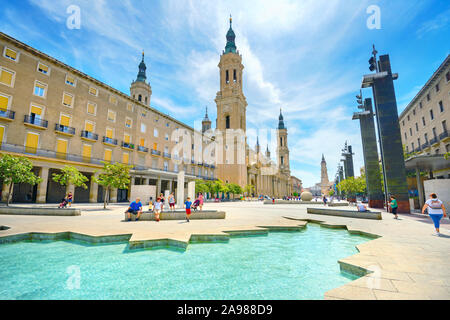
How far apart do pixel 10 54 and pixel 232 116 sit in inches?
1737

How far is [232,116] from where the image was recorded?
190 feet

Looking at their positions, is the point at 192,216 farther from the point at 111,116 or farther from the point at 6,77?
the point at 111,116

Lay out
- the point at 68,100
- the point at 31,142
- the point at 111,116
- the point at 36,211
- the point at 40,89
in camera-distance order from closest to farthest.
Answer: the point at 36,211
the point at 31,142
the point at 40,89
the point at 68,100
the point at 111,116

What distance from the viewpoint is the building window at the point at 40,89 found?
2209 cm

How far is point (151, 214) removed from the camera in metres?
11.0

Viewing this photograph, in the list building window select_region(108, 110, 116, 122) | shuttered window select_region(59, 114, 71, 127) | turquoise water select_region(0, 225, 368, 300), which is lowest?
turquoise water select_region(0, 225, 368, 300)

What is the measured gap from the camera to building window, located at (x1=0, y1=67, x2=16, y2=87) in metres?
19.9

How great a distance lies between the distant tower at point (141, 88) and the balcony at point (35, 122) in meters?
29.3

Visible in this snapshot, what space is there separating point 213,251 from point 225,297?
2.41 metres

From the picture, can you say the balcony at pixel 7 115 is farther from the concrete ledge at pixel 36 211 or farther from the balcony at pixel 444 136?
the balcony at pixel 444 136

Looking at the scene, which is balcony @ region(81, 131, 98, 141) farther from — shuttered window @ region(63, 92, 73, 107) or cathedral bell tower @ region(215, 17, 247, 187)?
cathedral bell tower @ region(215, 17, 247, 187)

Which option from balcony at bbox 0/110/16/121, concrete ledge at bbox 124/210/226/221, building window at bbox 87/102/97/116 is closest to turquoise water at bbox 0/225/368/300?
concrete ledge at bbox 124/210/226/221

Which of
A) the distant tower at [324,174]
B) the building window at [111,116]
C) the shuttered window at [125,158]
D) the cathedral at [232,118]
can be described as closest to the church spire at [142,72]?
the cathedral at [232,118]

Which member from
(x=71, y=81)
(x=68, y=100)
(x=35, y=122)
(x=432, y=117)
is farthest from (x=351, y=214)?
(x=71, y=81)
